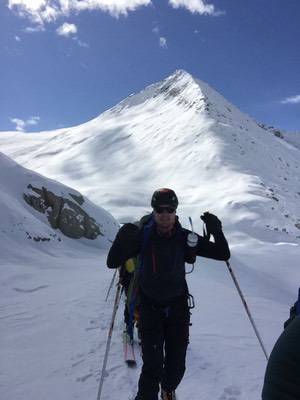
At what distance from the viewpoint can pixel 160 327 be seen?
4.25 meters

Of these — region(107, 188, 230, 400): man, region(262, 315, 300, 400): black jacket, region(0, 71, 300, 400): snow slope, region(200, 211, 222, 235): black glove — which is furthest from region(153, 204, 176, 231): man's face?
region(262, 315, 300, 400): black jacket

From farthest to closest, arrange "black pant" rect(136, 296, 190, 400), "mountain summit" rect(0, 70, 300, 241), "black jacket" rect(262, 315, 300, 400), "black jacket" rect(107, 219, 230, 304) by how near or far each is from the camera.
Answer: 1. "mountain summit" rect(0, 70, 300, 241)
2. "black jacket" rect(107, 219, 230, 304)
3. "black pant" rect(136, 296, 190, 400)
4. "black jacket" rect(262, 315, 300, 400)

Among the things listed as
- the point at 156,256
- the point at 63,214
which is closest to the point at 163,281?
the point at 156,256

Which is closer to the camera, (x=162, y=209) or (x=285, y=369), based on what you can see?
(x=285, y=369)

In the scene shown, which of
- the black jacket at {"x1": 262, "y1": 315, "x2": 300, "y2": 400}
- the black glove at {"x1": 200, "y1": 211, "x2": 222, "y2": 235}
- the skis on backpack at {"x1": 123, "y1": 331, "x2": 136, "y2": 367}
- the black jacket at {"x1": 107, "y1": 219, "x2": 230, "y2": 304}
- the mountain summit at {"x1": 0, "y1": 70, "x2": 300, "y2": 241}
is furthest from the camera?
the mountain summit at {"x1": 0, "y1": 70, "x2": 300, "y2": 241}

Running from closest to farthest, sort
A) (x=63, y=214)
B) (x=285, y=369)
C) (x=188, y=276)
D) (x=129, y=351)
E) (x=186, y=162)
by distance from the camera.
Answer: (x=285, y=369) < (x=129, y=351) < (x=188, y=276) < (x=63, y=214) < (x=186, y=162)

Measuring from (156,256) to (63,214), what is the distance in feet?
55.9

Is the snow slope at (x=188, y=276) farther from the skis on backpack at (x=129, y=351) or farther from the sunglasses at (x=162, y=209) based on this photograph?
the sunglasses at (x=162, y=209)

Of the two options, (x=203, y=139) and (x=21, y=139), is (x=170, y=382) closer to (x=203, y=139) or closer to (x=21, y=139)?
(x=203, y=139)

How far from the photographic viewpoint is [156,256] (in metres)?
4.26

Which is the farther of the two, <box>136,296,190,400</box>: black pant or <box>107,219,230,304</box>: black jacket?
<box>107,219,230,304</box>: black jacket

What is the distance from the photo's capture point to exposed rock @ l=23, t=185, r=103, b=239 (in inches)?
792

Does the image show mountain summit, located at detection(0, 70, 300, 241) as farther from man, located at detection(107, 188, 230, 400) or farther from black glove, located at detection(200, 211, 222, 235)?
man, located at detection(107, 188, 230, 400)

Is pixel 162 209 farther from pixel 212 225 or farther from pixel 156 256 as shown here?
pixel 212 225
